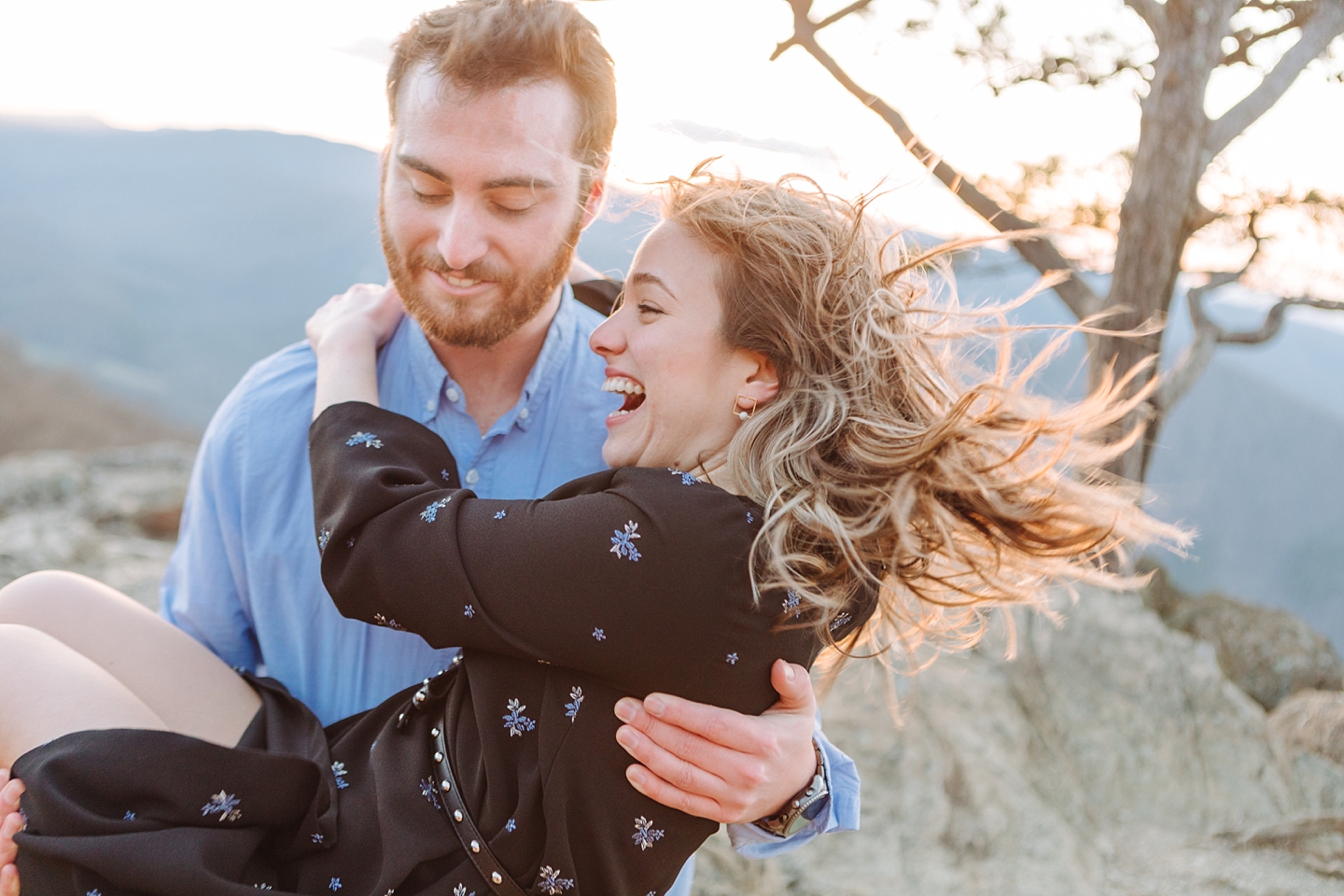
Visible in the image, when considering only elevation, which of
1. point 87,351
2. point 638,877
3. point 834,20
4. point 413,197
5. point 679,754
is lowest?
point 87,351

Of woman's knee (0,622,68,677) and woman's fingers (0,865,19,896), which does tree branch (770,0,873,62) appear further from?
woman's fingers (0,865,19,896)

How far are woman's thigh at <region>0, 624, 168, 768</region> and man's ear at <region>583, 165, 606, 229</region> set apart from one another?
4.23ft

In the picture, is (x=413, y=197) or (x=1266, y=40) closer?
(x=413, y=197)

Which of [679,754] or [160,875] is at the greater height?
A: [679,754]

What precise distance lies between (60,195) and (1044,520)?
1709cm

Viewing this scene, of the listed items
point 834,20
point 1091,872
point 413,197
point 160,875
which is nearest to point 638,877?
point 160,875

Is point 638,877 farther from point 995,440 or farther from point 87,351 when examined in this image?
point 87,351

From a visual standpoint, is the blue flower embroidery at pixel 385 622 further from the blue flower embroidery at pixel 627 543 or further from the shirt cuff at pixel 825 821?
the shirt cuff at pixel 825 821

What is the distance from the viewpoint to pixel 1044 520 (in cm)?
150

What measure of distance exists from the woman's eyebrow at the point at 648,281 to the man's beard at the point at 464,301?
445 millimetres

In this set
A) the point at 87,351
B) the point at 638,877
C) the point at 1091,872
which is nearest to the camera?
the point at 638,877

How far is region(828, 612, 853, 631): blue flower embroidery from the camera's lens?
1.47m

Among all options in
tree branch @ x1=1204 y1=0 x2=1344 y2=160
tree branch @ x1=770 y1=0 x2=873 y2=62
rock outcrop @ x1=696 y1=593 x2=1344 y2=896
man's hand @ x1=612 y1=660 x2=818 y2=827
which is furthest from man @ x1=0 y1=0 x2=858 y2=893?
tree branch @ x1=1204 y1=0 x2=1344 y2=160

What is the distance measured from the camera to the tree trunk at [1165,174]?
5.24 metres
